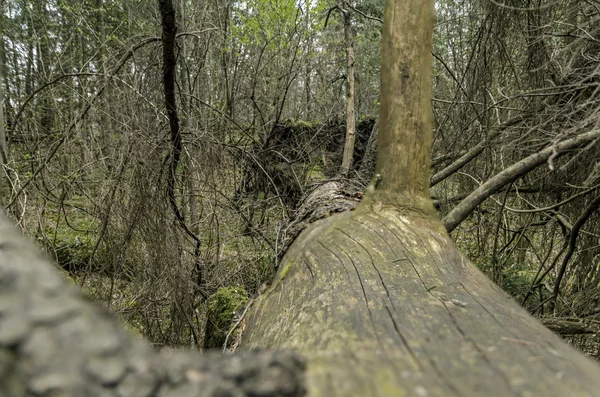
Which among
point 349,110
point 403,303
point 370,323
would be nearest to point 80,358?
point 370,323

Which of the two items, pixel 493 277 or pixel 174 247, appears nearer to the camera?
pixel 174 247

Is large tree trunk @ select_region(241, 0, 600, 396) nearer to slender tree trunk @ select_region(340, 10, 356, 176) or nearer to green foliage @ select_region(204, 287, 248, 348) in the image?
green foliage @ select_region(204, 287, 248, 348)

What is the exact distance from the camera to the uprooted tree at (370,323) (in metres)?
0.51

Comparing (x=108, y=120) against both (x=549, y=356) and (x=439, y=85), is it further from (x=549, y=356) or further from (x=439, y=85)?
(x=439, y=85)

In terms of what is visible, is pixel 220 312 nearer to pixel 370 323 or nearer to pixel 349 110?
pixel 370 323

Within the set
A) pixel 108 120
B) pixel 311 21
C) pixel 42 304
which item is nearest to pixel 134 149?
pixel 108 120

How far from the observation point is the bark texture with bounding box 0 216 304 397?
19.1 inches

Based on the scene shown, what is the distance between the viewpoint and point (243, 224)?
4562 mm

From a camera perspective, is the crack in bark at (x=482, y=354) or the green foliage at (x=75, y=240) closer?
the crack in bark at (x=482, y=354)

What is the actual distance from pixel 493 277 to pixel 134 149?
383 cm

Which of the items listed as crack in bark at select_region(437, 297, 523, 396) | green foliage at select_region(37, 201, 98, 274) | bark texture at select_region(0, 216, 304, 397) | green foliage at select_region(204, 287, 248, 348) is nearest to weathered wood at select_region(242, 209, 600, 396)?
crack in bark at select_region(437, 297, 523, 396)

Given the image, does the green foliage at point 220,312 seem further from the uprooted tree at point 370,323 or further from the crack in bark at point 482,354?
the crack in bark at point 482,354

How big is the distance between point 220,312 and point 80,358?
2.96 meters

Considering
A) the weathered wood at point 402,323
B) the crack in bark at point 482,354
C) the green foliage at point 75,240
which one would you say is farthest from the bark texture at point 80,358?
the green foliage at point 75,240
